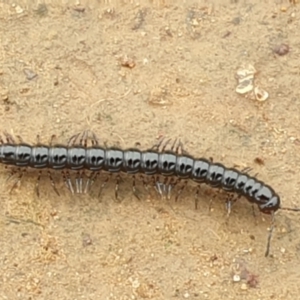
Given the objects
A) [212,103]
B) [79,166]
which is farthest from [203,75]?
[79,166]

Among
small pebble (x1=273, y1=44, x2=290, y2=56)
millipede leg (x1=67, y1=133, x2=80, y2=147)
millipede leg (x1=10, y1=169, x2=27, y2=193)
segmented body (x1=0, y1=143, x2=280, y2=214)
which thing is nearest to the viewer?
segmented body (x1=0, y1=143, x2=280, y2=214)

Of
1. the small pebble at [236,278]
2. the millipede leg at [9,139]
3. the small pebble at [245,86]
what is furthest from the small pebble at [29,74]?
the small pebble at [236,278]

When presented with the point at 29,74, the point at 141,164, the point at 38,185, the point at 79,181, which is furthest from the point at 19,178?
the point at 141,164

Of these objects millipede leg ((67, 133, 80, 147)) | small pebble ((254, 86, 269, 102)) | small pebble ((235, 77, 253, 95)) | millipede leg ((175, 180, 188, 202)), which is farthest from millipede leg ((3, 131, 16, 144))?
small pebble ((254, 86, 269, 102))

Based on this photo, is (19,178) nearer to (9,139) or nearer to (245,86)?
(9,139)

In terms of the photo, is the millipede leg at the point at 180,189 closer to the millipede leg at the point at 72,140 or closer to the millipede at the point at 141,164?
the millipede at the point at 141,164

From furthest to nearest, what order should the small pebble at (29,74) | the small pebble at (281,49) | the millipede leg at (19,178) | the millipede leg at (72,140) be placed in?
1. the small pebble at (281,49)
2. the small pebble at (29,74)
3. the millipede leg at (72,140)
4. the millipede leg at (19,178)

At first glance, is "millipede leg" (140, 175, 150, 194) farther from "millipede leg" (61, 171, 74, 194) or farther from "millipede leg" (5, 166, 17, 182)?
"millipede leg" (5, 166, 17, 182)

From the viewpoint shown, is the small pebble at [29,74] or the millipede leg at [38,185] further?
the small pebble at [29,74]
